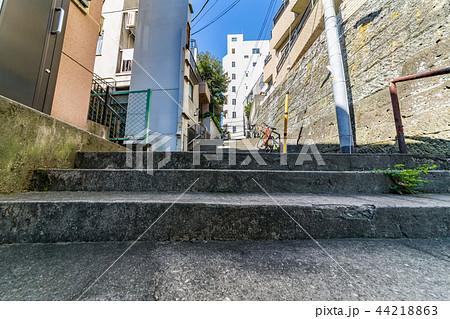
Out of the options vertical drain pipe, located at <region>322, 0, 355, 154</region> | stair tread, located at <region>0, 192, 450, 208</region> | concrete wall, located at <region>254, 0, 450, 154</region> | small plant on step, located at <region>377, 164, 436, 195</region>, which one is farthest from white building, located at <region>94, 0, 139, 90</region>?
small plant on step, located at <region>377, 164, 436, 195</region>

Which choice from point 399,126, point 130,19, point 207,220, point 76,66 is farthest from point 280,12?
point 207,220

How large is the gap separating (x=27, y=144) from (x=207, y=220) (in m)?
1.67

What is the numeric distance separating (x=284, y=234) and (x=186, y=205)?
0.59 m

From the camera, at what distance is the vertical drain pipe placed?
328 cm

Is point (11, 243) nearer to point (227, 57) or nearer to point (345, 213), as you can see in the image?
point (345, 213)

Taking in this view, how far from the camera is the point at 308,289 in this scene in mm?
606

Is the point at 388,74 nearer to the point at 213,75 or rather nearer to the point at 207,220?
the point at 207,220

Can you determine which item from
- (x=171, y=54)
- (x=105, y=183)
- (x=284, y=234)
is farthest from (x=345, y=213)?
(x=171, y=54)

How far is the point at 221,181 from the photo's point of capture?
1502 millimetres

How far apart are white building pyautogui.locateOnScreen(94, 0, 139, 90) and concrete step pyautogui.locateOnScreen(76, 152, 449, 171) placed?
775 centimetres

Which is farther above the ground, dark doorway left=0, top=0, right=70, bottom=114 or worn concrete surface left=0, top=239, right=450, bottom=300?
dark doorway left=0, top=0, right=70, bottom=114
